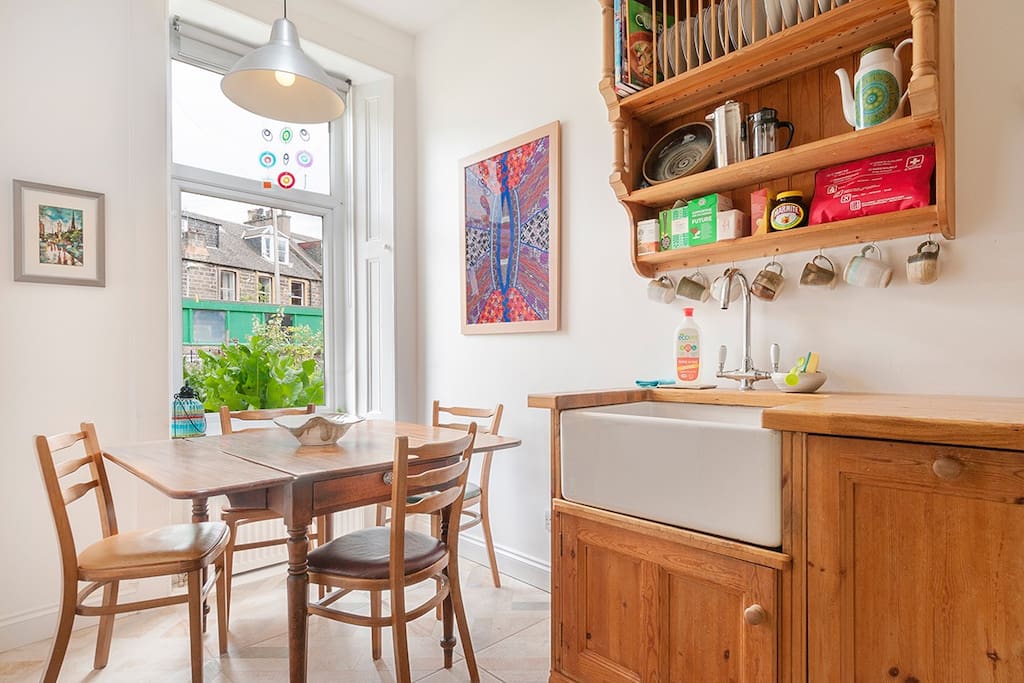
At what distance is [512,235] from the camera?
2.74m

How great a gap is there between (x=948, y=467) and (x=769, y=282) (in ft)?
3.07

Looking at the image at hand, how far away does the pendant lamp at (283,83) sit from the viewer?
5.95 ft

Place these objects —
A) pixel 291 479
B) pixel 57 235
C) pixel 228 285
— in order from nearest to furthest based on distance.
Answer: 1. pixel 291 479
2. pixel 57 235
3. pixel 228 285

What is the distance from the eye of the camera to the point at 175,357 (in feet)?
9.16

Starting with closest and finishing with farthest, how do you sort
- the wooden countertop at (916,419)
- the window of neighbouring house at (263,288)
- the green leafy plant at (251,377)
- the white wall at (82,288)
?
the wooden countertop at (916,419)
the white wall at (82,288)
the green leafy plant at (251,377)
the window of neighbouring house at (263,288)

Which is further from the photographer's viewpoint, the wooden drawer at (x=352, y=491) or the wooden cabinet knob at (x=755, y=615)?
the wooden drawer at (x=352, y=491)

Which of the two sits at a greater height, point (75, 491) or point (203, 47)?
point (203, 47)

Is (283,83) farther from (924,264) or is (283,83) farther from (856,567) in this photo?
(856,567)

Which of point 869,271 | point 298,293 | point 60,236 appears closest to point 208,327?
point 298,293

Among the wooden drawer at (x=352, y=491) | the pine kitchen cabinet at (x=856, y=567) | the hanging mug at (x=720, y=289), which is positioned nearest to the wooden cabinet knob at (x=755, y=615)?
the pine kitchen cabinet at (x=856, y=567)

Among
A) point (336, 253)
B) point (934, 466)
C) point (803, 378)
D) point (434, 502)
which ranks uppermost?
point (336, 253)

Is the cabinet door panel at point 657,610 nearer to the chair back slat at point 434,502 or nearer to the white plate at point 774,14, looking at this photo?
the chair back slat at point 434,502

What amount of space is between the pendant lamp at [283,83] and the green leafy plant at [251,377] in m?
1.27

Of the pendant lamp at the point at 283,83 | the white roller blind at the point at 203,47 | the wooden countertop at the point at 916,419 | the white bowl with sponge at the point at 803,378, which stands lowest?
the wooden countertop at the point at 916,419
